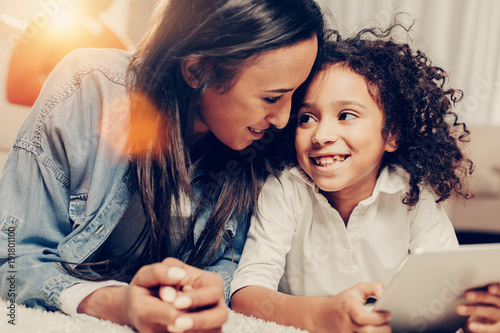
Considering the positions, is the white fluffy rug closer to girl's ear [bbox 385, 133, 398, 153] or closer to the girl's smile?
the girl's smile

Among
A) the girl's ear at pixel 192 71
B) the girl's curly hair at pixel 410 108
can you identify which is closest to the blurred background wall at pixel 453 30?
the girl's curly hair at pixel 410 108

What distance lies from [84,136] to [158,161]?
0.46 feet

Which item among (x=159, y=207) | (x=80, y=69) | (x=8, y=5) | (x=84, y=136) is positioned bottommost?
(x=159, y=207)

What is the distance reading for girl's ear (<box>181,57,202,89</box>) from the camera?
2.68 feet

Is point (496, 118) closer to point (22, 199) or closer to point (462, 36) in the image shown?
point (462, 36)

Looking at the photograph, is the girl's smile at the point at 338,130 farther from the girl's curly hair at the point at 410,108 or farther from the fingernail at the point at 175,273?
the fingernail at the point at 175,273

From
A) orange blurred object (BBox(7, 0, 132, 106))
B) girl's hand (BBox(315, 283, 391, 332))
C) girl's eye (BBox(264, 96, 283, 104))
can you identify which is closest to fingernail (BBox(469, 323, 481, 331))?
girl's hand (BBox(315, 283, 391, 332))

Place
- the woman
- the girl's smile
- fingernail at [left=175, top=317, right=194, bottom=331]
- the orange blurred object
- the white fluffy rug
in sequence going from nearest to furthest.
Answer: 1. fingernail at [left=175, top=317, right=194, bottom=331]
2. the white fluffy rug
3. the woman
4. the girl's smile
5. the orange blurred object

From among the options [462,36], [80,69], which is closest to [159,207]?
[80,69]

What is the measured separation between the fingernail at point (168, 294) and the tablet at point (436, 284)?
0.85 feet

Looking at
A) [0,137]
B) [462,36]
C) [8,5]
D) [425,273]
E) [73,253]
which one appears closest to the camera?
[425,273]

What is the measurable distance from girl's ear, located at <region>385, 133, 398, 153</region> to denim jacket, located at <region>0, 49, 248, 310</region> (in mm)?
438

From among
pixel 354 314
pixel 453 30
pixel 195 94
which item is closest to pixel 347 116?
pixel 195 94

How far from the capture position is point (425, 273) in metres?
0.55
